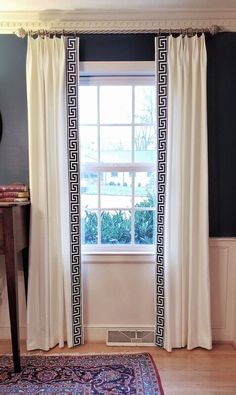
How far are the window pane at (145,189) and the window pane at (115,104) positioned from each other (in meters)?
0.46

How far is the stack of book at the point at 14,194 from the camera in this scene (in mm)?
2238

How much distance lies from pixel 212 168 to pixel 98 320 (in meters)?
1.47

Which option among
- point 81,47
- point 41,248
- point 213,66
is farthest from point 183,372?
point 81,47

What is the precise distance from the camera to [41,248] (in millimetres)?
2232

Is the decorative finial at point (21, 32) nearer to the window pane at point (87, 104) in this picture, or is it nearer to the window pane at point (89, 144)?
the window pane at point (87, 104)

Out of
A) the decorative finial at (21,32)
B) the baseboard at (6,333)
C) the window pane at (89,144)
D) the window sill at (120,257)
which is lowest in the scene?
the baseboard at (6,333)

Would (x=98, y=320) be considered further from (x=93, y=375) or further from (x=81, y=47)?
(x=81, y=47)

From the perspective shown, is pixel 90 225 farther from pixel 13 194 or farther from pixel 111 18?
pixel 111 18

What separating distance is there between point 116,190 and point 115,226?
0.29 metres

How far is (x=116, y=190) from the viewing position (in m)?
2.52

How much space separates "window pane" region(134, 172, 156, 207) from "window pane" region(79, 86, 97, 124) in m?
0.58

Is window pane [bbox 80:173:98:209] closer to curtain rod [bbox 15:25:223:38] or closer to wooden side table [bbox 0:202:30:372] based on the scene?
wooden side table [bbox 0:202:30:372]

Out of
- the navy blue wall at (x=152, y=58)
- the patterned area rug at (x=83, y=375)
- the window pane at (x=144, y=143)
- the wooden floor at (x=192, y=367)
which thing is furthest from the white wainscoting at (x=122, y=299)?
the window pane at (x=144, y=143)

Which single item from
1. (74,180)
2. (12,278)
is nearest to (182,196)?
(74,180)
